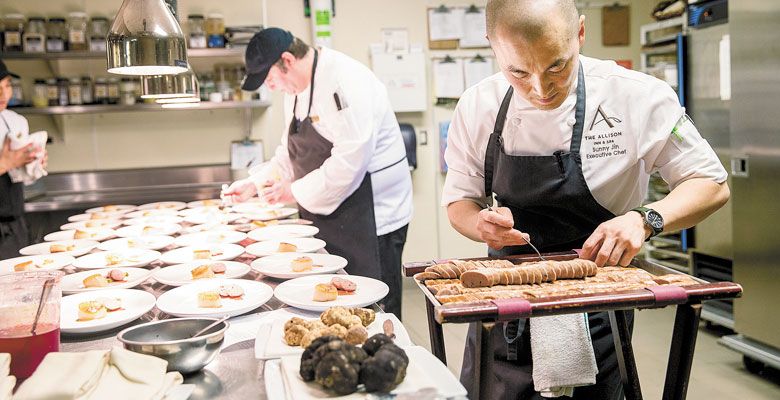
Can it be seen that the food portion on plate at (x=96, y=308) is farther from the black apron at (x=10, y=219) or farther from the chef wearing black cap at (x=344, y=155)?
the black apron at (x=10, y=219)

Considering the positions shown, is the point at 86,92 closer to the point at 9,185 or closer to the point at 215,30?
the point at 215,30

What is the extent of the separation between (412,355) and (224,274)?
1.14 m

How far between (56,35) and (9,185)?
1623 millimetres

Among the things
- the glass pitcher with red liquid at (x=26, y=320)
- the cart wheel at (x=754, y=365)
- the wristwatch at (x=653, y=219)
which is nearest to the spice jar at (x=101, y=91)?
the glass pitcher with red liquid at (x=26, y=320)

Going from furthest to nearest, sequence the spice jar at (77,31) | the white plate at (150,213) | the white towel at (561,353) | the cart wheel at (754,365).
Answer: the spice jar at (77,31)
the cart wheel at (754,365)
the white plate at (150,213)
the white towel at (561,353)

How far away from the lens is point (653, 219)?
1.70 meters

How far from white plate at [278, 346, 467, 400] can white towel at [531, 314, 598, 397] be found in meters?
0.53

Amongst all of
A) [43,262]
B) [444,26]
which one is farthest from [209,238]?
[444,26]

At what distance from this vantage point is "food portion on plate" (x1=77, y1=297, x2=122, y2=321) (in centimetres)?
180

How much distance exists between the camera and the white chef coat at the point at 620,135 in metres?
1.84

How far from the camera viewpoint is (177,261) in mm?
2555

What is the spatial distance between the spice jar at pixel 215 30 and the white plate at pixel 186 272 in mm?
3345

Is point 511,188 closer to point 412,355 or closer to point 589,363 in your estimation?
point 589,363

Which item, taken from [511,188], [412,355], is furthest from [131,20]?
[412,355]
